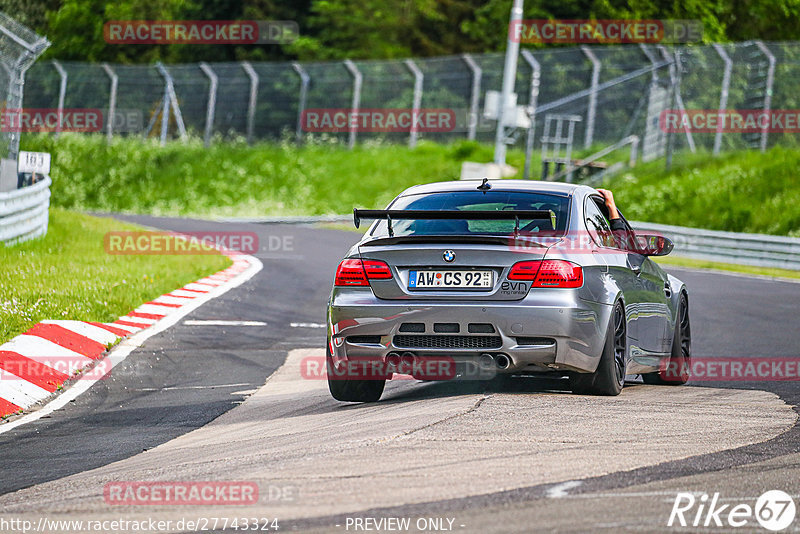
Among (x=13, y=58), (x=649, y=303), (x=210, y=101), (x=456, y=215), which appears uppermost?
(x=13, y=58)

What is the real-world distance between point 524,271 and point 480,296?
1.00 feet

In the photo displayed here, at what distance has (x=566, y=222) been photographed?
8.63 metres

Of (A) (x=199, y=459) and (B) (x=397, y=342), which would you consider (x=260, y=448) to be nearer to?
(A) (x=199, y=459)

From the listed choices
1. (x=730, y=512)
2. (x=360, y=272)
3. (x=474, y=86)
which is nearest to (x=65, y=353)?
(x=360, y=272)

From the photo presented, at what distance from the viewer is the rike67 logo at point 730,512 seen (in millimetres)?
4922

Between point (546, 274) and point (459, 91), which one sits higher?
point (459, 91)

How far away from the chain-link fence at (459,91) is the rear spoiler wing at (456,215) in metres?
22.3

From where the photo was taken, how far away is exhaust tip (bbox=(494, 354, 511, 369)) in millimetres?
8102

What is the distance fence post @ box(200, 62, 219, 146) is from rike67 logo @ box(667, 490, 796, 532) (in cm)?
3997

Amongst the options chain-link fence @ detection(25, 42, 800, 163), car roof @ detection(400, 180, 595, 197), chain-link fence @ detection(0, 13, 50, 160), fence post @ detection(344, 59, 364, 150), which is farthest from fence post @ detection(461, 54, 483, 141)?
car roof @ detection(400, 180, 595, 197)

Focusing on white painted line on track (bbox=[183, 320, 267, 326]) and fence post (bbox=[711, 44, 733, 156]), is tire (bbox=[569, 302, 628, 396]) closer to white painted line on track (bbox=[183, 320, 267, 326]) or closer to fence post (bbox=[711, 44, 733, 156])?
white painted line on track (bbox=[183, 320, 267, 326])

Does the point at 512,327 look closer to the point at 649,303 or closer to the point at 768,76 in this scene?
the point at 649,303

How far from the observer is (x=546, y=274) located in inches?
320

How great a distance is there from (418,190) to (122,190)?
1491 inches
